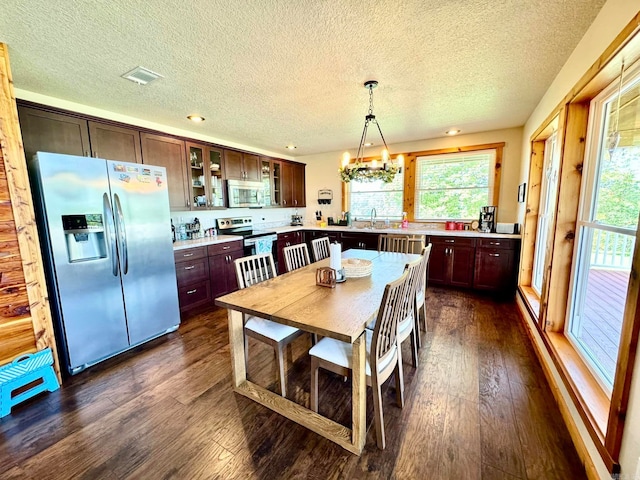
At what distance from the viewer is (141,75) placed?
211cm

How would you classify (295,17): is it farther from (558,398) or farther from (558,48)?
(558,398)

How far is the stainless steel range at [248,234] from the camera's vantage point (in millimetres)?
4117

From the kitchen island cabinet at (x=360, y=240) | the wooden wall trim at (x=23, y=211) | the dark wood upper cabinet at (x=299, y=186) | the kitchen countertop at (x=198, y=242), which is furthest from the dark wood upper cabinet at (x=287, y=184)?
the wooden wall trim at (x=23, y=211)

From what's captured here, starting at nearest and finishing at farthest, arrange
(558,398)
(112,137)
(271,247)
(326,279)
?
1. (558,398)
2. (326,279)
3. (112,137)
4. (271,247)

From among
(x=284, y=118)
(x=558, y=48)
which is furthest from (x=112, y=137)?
(x=558, y=48)

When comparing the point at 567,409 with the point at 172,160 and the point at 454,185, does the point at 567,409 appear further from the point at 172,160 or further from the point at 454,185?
the point at 172,160

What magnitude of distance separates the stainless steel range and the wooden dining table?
2032mm

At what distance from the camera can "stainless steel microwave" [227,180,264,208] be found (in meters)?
4.11

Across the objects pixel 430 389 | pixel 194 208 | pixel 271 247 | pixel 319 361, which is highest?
pixel 194 208

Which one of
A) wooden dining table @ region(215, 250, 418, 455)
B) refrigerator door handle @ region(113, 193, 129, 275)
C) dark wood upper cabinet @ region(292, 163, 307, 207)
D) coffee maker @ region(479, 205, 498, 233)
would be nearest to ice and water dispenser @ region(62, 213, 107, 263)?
refrigerator door handle @ region(113, 193, 129, 275)

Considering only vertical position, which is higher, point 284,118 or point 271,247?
point 284,118

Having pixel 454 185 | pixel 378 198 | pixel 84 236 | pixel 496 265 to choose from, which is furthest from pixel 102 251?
pixel 454 185

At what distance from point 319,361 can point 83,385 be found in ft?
6.36

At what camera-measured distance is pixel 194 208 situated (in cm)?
367
